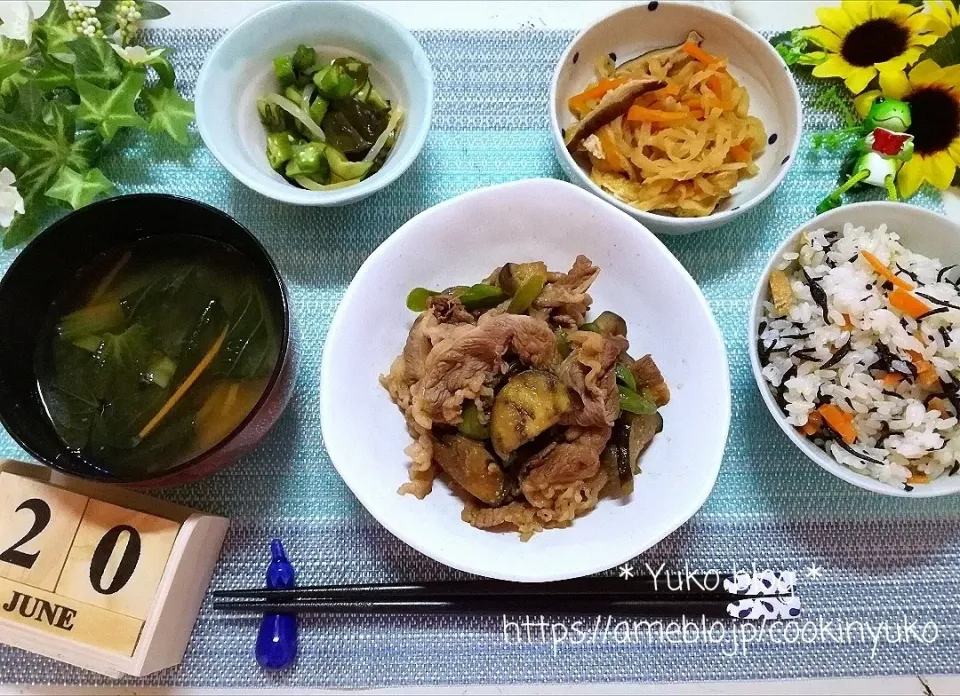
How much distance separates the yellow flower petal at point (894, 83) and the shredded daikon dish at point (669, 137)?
34 cm

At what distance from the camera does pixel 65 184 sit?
164 cm

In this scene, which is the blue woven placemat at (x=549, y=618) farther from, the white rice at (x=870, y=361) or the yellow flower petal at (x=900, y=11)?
the yellow flower petal at (x=900, y=11)

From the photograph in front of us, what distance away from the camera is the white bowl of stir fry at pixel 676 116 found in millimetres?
1646

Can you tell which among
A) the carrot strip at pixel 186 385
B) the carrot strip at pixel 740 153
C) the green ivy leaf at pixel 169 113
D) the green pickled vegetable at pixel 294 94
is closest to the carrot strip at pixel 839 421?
the carrot strip at pixel 740 153

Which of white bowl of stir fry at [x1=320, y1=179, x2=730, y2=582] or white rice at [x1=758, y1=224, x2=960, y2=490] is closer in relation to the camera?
white bowl of stir fry at [x1=320, y1=179, x2=730, y2=582]

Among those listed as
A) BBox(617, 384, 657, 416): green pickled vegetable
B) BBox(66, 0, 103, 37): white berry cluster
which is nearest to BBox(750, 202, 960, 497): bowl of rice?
BBox(617, 384, 657, 416): green pickled vegetable

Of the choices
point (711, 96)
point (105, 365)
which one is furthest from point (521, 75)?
point (105, 365)

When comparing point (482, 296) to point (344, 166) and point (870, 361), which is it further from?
point (870, 361)

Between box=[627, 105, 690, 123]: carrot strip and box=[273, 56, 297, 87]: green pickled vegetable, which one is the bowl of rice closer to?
box=[627, 105, 690, 123]: carrot strip

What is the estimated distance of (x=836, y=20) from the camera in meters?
1.82

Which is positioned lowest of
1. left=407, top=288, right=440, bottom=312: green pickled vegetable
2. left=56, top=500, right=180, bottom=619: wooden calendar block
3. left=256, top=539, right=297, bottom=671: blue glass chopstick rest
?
left=256, top=539, right=297, bottom=671: blue glass chopstick rest

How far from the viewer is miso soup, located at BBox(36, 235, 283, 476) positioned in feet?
4.61

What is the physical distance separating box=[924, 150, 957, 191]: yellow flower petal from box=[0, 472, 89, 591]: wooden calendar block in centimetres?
204

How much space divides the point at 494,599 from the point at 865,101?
1.53 m
